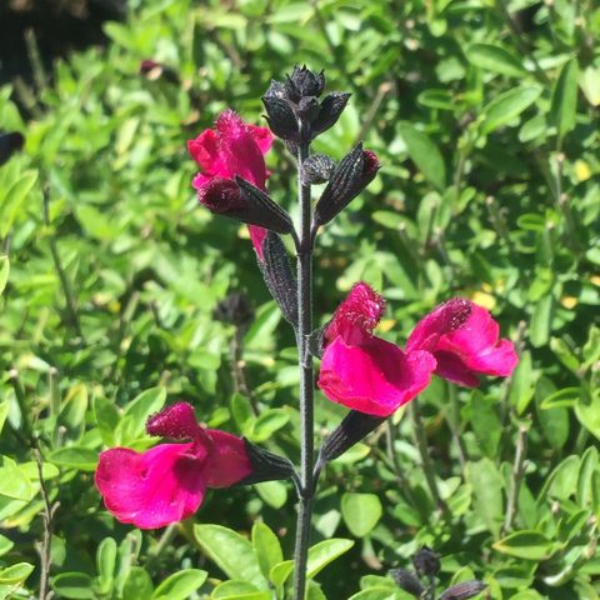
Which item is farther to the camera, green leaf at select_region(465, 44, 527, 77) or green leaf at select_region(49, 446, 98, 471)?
green leaf at select_region(465, 44, 527, 77)

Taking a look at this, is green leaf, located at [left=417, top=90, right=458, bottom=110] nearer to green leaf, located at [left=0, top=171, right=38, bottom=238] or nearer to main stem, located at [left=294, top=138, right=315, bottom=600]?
green leaf, located at [left=0, top=171, right=38, bottom=238]

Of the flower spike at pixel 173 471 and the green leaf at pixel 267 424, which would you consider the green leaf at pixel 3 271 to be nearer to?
the flower spike at pixel 173 471

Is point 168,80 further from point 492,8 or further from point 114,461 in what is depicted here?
point 114,461

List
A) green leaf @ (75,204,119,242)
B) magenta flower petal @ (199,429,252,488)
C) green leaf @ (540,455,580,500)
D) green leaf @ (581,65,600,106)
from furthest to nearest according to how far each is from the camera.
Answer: green leaf @ (75,204,119,242) < green leaf @ (581,65,600,106) < green leaf @ (540,455,580,500) < magenta flower petal @ (199,429,252,488)

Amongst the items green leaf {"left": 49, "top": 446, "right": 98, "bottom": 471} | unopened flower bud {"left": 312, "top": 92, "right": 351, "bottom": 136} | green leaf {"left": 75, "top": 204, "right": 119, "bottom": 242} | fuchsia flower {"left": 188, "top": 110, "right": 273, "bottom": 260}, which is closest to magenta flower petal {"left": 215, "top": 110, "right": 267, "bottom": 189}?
fuchsia flower {"left": 188, "top": 110, "right": 273, "bottom": 260}

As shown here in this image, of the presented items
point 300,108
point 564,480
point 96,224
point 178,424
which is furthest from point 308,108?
point 96,224

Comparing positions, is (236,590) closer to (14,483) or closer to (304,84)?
(14,483)

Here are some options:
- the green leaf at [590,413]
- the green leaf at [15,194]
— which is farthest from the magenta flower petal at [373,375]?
the green leaf at [15,194]
